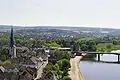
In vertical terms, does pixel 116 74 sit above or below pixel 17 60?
below

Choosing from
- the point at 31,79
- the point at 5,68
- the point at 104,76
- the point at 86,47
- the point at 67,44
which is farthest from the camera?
the point at 67,44

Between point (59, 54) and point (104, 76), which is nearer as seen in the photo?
point (104, 76)

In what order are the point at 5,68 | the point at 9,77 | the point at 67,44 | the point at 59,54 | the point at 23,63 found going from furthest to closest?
1. the point at 67,44
2. the point at 59,54
3. the point at 23,63
4. the point at 5,68
5. the point at 9,77

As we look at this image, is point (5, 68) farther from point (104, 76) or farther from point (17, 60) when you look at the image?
point (104, 76)

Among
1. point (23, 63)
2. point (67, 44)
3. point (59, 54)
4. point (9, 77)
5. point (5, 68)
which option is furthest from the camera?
point (67, 44)

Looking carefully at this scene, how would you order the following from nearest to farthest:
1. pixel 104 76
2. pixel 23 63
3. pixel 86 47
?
pixel 23 63
pixel 104 76
pixel 86 47

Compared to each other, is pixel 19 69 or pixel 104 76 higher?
pixel 19 69

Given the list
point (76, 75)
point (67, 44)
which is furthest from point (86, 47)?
point (76, 75)

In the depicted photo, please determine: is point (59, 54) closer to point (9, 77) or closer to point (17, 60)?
point (17, 60)

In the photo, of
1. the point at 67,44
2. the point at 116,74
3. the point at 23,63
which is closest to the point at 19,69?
the point at 23,63

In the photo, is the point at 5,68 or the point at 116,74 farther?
the point at 116,74
